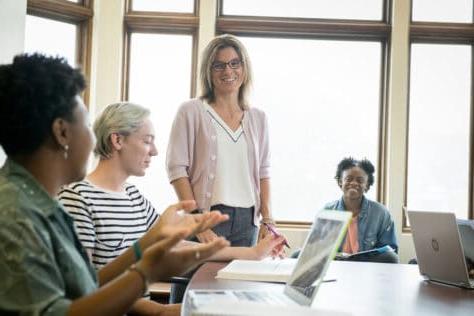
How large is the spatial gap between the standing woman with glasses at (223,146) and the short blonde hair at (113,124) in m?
0.62

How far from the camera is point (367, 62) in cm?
574

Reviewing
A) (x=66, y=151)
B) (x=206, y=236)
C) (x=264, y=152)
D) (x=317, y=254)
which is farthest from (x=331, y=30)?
(x=66, y=151)

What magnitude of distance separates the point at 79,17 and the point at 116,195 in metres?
3.28

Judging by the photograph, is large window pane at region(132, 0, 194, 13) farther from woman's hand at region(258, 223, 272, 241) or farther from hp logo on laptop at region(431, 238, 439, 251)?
hp logo on laptop at region(431, 238, 439, 251)

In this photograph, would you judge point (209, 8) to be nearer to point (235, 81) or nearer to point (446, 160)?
point (446, 160)

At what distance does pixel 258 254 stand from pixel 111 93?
3.20 meters

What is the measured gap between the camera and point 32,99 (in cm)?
131

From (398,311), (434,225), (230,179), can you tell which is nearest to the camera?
(398,311)

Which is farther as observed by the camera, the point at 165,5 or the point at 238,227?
the point at 165,5

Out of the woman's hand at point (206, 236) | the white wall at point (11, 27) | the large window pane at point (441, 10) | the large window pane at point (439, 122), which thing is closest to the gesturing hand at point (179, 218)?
the woman's hand at point (206, 236)

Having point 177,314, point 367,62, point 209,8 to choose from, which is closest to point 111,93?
point 209,8

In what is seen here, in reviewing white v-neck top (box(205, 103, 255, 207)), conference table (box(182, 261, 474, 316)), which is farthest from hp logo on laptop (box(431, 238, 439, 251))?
white v-neck top (box(205, 103, 255, 207))

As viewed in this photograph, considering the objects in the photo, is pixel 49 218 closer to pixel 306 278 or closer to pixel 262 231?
pixel 306 278

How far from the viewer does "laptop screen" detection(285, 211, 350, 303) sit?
1.56 meters
